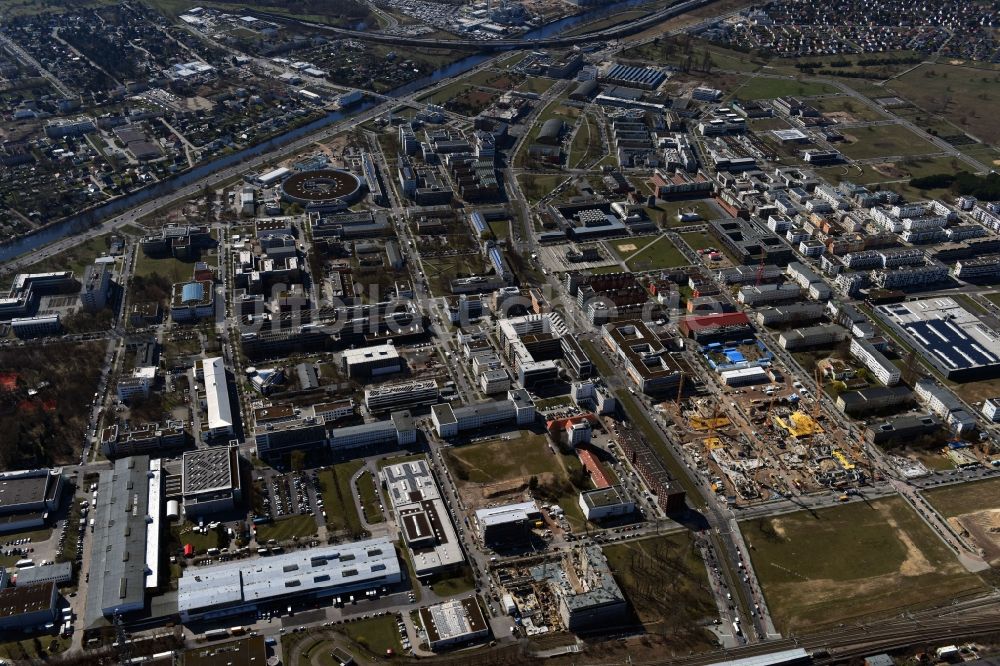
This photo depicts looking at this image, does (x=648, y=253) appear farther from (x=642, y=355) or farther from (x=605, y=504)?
(x=605, y=504)

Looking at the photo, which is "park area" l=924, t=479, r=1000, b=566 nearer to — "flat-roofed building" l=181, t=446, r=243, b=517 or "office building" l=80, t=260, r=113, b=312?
"flat-roofed building" l=181, t=446, r=243, b=517

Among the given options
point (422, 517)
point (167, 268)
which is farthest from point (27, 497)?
point (167, 268)

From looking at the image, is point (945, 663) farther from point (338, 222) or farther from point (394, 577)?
point (338, 222)

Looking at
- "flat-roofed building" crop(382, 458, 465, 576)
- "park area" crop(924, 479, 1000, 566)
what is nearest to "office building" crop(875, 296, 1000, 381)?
"park area" crop(924, 479, 1000, 566)

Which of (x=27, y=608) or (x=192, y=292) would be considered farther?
(x=192, y=292)

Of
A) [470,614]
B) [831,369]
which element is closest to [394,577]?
[470,614]

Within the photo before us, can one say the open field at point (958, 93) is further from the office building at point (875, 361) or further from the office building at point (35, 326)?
the office building at point (35, 326)
